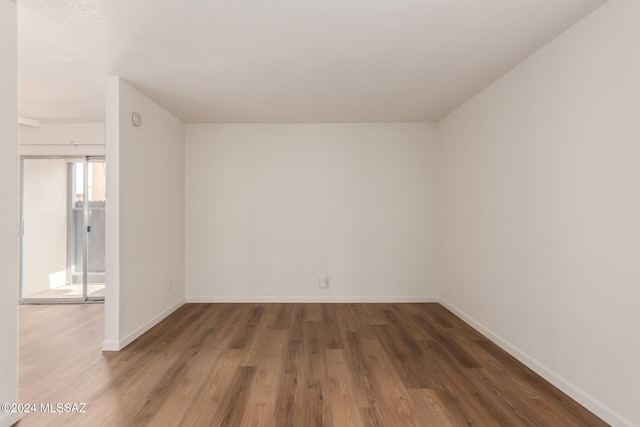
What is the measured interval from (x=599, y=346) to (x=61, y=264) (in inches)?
260

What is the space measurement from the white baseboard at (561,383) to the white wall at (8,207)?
11.9 ft

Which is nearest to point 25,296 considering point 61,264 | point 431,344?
point 61,264

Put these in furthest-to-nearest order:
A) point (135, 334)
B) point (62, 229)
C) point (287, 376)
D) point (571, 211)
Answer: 1. point (62, 229)
2. point (135, 334)
3. point (287, 376)
4. point (571, 211)

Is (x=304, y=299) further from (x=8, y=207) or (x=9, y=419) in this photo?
(x=8, y=207)

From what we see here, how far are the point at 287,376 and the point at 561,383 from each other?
6.61 ft

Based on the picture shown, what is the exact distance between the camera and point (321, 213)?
4.98 meters

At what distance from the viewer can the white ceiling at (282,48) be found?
2.18m

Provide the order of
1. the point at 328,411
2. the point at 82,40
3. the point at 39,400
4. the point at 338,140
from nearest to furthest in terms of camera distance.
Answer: the point at 328,411, the point at 39,400, the point at 82,40, the point at 338,140

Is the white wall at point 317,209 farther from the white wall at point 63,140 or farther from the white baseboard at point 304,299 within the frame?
the white wall at point 63,140

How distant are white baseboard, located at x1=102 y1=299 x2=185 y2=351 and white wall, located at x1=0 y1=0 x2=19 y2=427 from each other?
1072 millimetres

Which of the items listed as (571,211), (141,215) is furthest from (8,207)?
(571,211)

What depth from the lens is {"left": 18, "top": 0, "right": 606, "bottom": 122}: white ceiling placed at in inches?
86.0

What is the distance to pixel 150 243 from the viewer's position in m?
3.93

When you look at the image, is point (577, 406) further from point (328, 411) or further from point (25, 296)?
point (25, 296)
